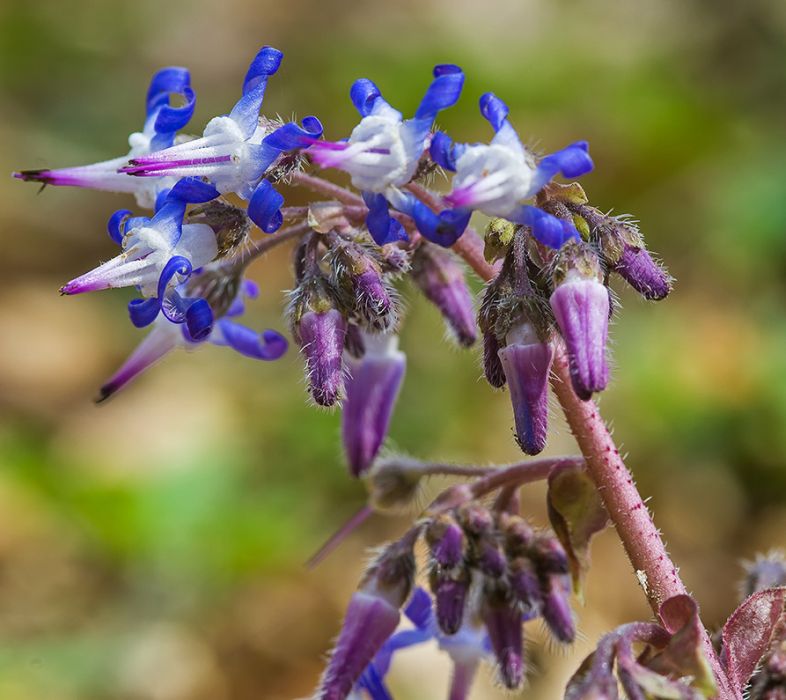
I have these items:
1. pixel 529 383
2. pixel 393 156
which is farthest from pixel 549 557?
pixel 393 156

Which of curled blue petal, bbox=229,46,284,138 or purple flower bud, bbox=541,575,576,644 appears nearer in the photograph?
curled blue petal, bbox=229,46,284,138

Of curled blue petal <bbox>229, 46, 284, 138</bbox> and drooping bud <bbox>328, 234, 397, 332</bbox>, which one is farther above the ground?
curled blue petal <bbox>229, 46, 284, 138</bbox>

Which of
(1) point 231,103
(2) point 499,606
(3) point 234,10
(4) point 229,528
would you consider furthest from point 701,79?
(2) point 499,606

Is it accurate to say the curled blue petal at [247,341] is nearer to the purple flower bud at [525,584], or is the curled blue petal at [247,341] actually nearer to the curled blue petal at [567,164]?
the purple flower bud at [525,584]

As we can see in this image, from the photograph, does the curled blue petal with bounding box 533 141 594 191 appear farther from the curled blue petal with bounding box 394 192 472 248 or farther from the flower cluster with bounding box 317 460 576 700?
the flower cluster with bounding box 317 460 576 700

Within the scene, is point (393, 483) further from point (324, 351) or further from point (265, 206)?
point (265, 206)

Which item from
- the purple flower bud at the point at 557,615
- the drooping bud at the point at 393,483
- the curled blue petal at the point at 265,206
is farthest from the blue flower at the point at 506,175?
the drooping bud at the point at 393,483

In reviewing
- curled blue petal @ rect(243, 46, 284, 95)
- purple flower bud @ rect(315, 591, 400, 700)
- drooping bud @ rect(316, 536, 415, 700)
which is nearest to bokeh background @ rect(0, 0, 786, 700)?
drooping bud @ rect(316, 536, 415, 700)
